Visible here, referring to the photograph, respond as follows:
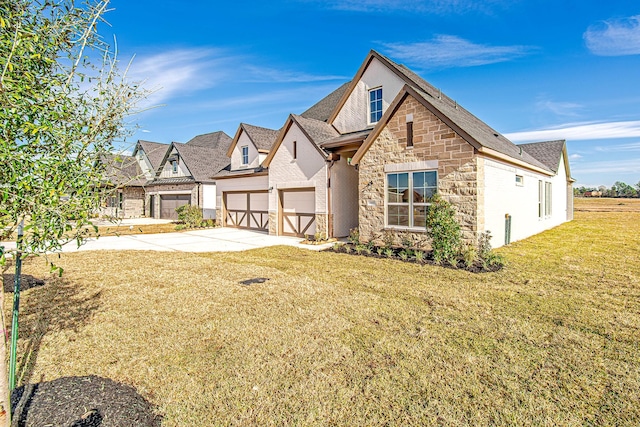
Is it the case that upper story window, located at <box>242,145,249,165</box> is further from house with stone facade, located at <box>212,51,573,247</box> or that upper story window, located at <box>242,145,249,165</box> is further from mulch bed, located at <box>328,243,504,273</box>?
mulch bed, located at <box>328,243,504,273</box>

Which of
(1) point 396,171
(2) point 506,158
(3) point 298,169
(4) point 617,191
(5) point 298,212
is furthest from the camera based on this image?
(4) point 617,191

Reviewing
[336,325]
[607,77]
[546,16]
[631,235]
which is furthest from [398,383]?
[607,77]

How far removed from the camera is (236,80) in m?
16.4

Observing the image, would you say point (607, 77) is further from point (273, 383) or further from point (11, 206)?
point (11, 206)

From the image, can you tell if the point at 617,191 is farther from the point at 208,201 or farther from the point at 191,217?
the point at 191,217

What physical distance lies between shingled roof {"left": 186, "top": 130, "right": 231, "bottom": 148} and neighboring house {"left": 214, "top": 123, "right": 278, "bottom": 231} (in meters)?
12.5

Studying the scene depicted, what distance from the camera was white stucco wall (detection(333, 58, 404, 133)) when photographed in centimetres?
1406

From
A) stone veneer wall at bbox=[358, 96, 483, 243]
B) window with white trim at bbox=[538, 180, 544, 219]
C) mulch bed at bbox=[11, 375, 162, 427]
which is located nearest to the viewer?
mulch bed at bbox=[11, 375, 162, 427]

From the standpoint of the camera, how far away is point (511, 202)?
11.8 metres

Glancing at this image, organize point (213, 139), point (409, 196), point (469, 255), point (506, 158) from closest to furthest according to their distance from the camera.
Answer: point (469, 255)
point (409, 196)
point (506, 158)
point (213, 139)

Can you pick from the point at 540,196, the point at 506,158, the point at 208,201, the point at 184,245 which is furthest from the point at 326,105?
the point at 540,196

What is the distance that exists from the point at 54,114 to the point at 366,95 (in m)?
14.0

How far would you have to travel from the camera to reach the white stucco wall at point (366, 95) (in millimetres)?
14062

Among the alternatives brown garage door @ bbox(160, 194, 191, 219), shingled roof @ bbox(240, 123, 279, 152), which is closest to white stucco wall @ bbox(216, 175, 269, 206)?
shingled roof @ bbox(240, 123, 279, 152)
